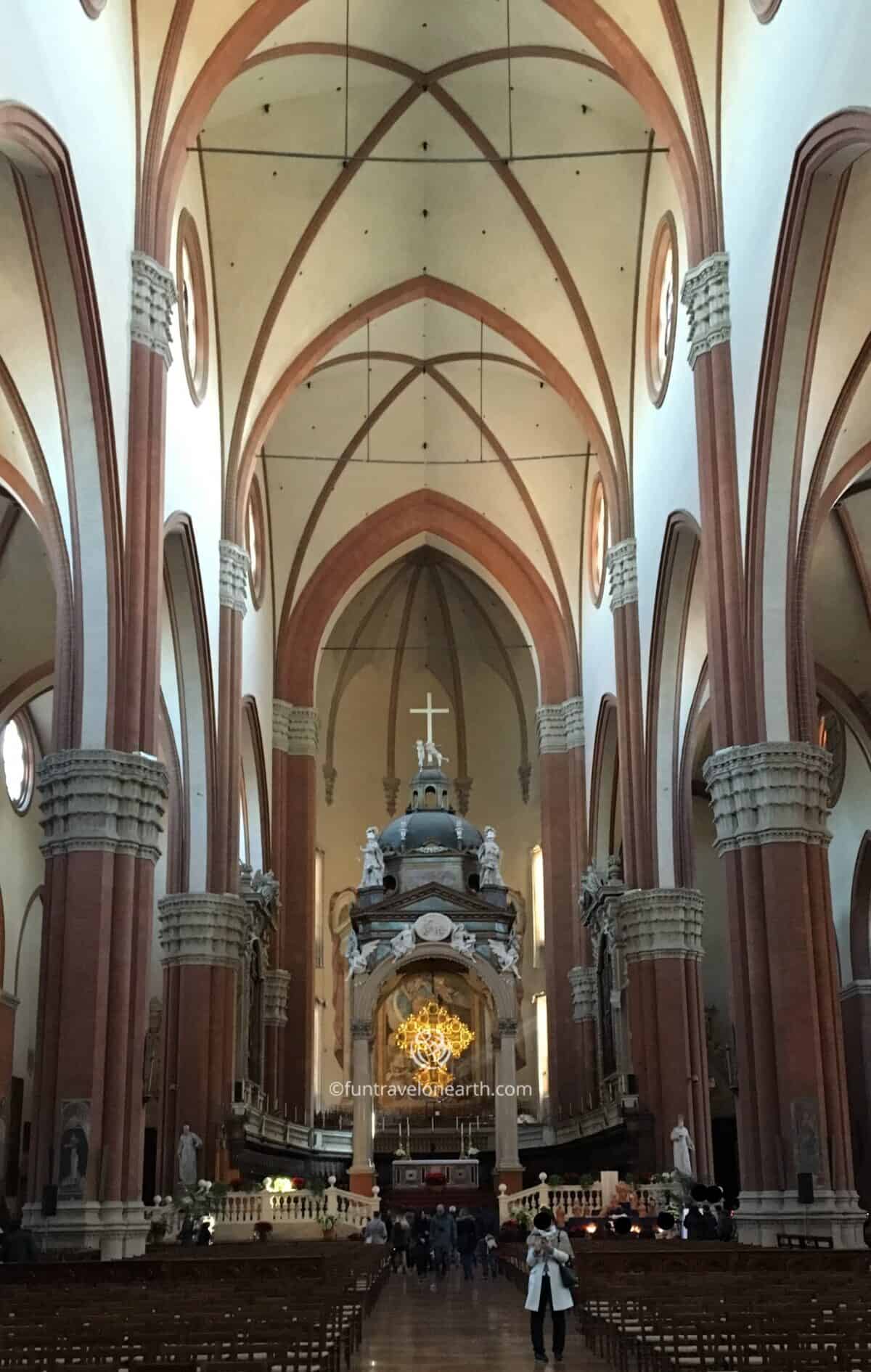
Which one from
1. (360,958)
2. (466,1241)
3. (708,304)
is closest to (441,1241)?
(466,1241)

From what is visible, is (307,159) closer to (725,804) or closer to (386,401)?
(386,401)

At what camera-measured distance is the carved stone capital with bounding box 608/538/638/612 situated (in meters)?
28.8

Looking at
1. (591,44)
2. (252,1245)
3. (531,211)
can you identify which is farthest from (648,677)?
(252,1245)

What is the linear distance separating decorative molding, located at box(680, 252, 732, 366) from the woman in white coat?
41.0ft

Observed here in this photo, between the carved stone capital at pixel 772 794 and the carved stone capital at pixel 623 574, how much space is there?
32.5 feet

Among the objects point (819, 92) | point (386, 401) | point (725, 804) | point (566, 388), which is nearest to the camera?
point (819, 92)

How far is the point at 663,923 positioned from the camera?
88.7ft

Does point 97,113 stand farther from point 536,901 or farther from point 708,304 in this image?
point 536,901

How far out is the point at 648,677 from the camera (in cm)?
2770

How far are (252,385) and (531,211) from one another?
5.83 meters

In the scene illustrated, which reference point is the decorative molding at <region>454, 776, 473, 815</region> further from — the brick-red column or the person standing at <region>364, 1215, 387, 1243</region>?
the person standing at <region>364, 1215, 387, 1243</region>

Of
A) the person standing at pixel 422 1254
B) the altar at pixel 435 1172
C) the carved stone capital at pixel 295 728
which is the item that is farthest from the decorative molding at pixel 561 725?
the person standing at pixel 422 1254

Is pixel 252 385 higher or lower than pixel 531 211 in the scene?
lower

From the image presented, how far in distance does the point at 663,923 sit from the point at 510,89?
14242 millimetres
